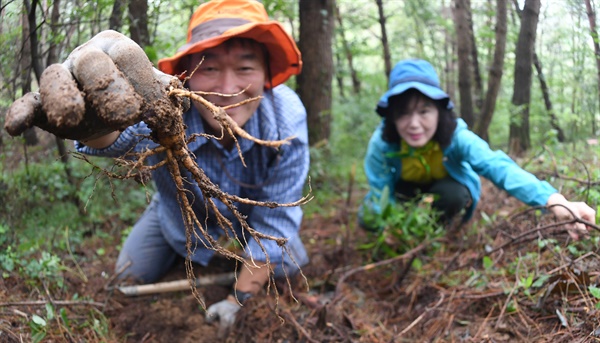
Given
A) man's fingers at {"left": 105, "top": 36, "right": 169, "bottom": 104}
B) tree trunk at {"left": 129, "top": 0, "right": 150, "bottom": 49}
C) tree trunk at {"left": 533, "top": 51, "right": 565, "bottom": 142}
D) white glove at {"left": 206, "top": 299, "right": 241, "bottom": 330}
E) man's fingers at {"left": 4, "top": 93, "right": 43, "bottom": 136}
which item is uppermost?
tree trunk at {"left": 129, "top": 0, "right": 150, "bottom": 49}

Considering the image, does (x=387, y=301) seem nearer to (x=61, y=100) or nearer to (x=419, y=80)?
(x=419, y=80)

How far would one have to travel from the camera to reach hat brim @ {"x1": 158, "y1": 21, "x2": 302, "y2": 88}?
6.88ft

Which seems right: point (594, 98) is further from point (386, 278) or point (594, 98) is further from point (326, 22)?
point (326, 22)

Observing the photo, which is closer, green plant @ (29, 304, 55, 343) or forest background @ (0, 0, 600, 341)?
green plant @ (29, 304, 55, 343)

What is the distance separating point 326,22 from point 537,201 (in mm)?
2966

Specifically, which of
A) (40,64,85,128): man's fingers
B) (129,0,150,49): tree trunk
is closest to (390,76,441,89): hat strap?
(129,0,150,49): tree trunk

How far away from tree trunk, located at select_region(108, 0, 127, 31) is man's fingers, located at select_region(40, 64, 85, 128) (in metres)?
1.45

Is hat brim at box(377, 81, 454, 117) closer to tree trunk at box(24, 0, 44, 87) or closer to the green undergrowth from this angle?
the green undergrowth

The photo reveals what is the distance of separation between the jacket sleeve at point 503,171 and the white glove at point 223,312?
1.63 meters

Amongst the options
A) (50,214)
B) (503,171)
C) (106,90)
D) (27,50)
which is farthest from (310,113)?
(106,90)

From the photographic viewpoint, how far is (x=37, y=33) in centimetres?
220

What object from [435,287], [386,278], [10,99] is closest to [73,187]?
[10,99]

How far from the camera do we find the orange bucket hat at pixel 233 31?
2.12 m

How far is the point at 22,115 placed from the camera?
1136 mm
